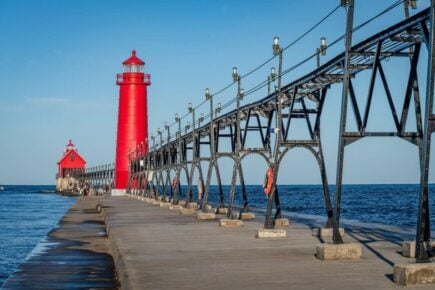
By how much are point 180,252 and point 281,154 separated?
546cm

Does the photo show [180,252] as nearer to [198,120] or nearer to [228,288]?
[228,288]

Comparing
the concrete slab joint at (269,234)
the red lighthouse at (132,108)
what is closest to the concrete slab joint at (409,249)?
the concrete slab joint at (269,234)

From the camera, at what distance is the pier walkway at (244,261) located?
11.6 meters

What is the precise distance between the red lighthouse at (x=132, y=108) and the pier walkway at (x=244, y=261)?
49.5m

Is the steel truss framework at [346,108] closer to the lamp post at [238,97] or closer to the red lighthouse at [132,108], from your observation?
the lamp post at [238,97]

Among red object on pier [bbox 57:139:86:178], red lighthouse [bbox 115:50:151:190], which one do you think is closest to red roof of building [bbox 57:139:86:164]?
red object on pier [bbox 57:139:86:178]

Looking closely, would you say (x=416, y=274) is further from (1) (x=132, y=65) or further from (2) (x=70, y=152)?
(2) (x=70, y=152)

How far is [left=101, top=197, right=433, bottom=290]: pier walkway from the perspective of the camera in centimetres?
1158

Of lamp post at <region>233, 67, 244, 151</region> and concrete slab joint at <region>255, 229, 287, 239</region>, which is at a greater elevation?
lamp post at <region>233, 67, 244, 151</region>

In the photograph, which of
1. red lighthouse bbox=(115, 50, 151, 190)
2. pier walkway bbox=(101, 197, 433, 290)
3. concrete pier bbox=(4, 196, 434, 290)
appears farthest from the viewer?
red lighthouse bbox=(115, 50, 151, 190)

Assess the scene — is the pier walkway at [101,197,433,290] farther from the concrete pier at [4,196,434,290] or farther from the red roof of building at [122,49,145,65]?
the red roof of building at [122,49,145,65]

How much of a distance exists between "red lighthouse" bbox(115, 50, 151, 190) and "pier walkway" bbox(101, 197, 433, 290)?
1949 inches

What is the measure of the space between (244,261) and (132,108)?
58405 mm

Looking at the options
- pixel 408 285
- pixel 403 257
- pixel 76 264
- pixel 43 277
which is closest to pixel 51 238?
pixel 76 264
